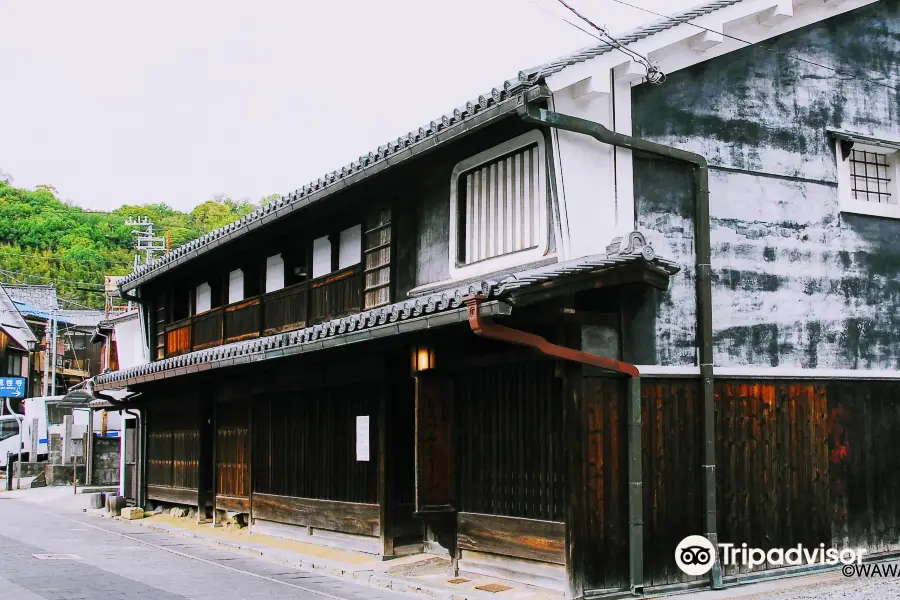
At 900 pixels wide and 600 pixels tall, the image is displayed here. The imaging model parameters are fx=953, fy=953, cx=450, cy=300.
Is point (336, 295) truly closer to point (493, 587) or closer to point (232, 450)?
point (232, 450)

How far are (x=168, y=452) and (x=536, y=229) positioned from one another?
17215 millimetres

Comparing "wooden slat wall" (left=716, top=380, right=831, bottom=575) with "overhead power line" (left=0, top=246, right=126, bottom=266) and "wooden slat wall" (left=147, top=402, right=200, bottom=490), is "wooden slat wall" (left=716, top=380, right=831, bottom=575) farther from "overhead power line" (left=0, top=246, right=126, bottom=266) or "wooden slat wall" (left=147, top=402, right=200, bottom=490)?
"overhead power line" (left=0, top=246, right=126, bottom=266)

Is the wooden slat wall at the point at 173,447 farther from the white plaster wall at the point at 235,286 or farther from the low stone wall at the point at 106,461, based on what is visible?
the low stone wall at the point at 106,461

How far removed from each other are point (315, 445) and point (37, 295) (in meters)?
59.3

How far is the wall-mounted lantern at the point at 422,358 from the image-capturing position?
13961 millimetres

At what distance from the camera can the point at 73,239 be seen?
263 ft

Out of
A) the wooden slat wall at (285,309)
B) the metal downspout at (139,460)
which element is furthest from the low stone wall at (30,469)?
the wooden slat wall at (285,309)

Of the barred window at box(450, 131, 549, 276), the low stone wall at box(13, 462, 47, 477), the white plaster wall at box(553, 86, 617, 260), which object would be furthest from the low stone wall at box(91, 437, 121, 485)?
the white plaster wall at box(553, 86, 617, 260)

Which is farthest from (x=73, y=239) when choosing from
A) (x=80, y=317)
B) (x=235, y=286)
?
(x=235, y=286)

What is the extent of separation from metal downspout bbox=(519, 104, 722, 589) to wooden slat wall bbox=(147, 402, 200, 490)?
15.1 metres

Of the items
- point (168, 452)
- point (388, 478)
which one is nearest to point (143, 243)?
point (168, 452)

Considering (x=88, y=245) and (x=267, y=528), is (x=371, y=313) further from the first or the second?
(x=88, y=245)

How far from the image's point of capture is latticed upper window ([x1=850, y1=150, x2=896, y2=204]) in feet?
50.2

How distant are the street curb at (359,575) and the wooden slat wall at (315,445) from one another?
1325mm
